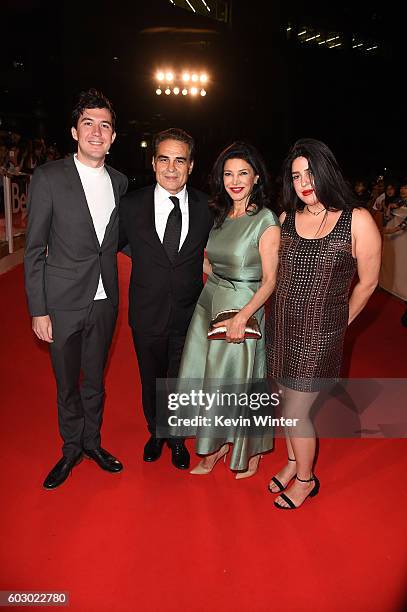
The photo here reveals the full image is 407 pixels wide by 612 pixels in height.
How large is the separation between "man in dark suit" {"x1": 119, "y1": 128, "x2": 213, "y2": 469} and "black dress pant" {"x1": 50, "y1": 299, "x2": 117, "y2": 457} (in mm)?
169

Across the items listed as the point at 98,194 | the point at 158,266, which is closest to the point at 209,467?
the point at 158,266

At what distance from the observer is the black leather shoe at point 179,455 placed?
2.48 m

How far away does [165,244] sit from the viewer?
2201 millimetres

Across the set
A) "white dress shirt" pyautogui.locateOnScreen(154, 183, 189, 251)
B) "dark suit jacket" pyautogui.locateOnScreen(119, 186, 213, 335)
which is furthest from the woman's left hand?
"white dress shirt" pyautogui.locateOnScreen(154, 183, 189, 251)

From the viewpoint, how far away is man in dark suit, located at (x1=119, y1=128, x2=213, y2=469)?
2158 mm

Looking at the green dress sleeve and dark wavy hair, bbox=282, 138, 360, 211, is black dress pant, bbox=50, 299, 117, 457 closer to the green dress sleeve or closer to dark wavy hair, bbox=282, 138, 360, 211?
the green dress sleeve

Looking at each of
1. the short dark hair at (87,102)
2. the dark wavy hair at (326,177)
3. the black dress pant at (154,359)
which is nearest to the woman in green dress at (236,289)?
the black dress pant at (154,359)

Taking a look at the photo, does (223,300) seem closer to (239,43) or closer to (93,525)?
(93,525)

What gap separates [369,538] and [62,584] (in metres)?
1.23

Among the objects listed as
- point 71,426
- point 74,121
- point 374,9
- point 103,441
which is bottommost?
point 103,441

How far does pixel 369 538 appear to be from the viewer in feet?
6.64

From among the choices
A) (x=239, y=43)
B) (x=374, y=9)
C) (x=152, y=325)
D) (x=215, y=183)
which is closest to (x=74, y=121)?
(x=215, y=183)

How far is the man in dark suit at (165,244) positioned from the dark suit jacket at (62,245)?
0.42ft

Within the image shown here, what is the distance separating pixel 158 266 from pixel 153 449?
100 centimetres
